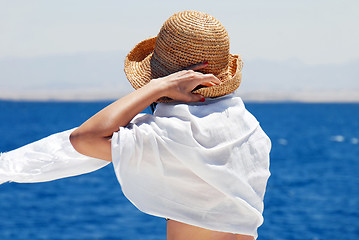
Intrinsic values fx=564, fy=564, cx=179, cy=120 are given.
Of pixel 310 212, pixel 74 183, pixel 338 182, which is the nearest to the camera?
pixel 310 212

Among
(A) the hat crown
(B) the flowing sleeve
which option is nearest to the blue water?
(B) the flowing sleeve

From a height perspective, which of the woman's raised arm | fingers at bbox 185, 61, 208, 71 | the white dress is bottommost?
the white dress

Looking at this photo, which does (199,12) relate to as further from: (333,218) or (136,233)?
(333,218)

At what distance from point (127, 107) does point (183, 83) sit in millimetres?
222

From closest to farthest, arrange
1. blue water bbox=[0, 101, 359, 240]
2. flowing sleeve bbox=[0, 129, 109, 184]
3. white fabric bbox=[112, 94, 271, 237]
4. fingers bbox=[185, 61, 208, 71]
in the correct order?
white fabric bbox=[112, 94, 271, 237] < fingers bbox=[185, 61, 208, 71] < flowing sleeve bbox=[0, 129, 109, 184] < blue water bbox=[0, 101, 359, 240]

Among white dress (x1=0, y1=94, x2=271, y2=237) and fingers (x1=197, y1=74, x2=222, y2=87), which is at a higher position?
fingers (x1=197, y1=74, x2=222, y2=87)

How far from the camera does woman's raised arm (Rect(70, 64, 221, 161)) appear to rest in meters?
2.03

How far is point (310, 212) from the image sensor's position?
20.5 meters

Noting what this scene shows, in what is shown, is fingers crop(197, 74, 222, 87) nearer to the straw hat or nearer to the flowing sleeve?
the straw hat

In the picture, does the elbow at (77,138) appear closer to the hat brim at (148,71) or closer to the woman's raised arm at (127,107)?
the woman's raised arm at (127,107)

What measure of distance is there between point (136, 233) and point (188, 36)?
14838mm

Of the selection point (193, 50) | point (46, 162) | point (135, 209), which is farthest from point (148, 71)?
point (135, 209)

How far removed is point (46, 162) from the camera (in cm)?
252

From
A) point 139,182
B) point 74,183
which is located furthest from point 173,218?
point 74,183
